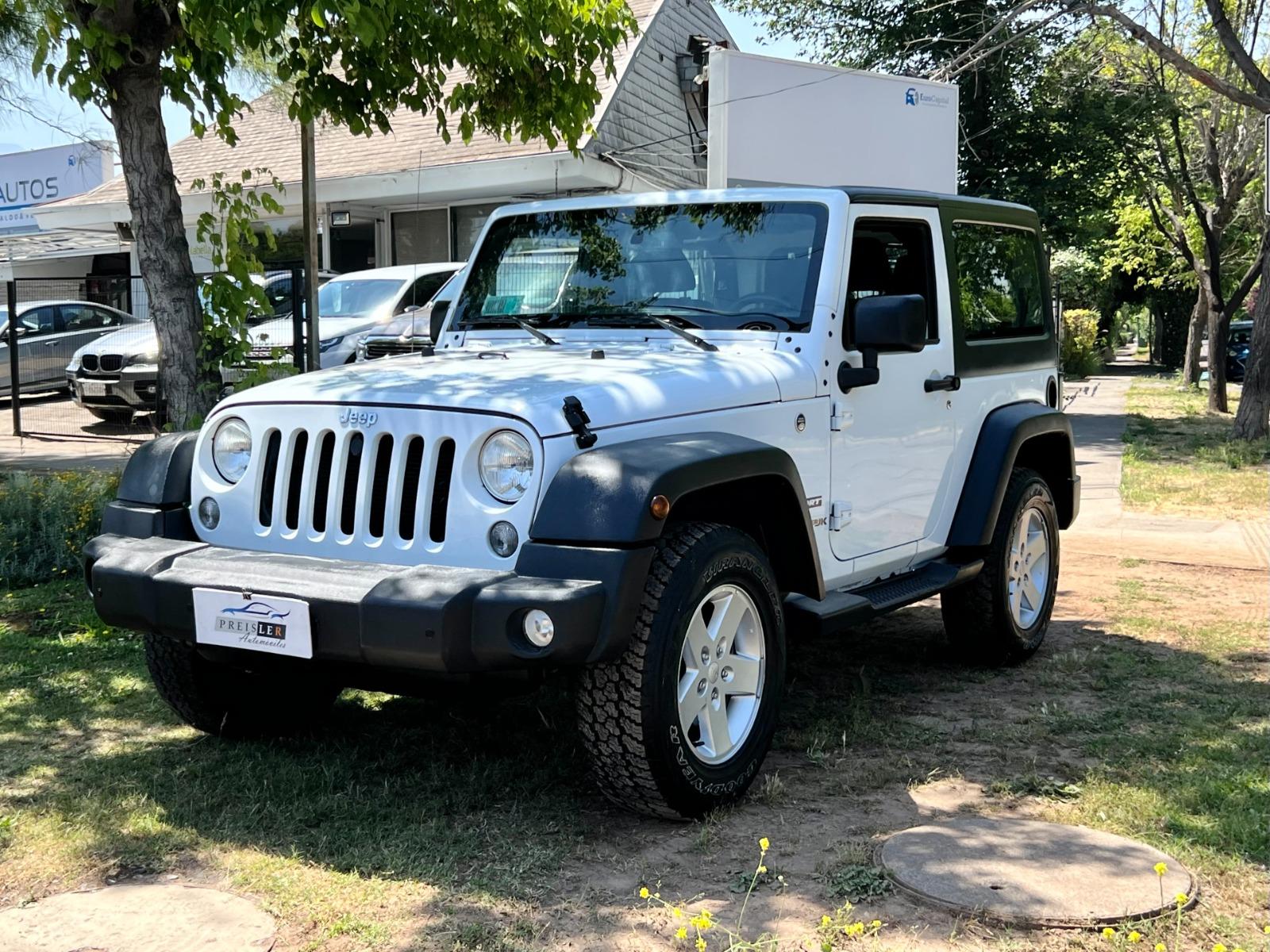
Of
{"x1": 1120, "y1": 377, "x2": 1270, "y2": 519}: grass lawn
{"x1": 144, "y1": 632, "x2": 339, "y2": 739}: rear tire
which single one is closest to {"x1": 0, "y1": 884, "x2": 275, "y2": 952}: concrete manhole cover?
{"x1": 144, "y1": 632, "x2": 339, "y2": 739}: rear tire

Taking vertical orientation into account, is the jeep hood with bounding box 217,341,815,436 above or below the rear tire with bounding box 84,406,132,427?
above

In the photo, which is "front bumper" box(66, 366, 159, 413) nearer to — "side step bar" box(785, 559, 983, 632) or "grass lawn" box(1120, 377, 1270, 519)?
"grass lawn" box(1120, 377, 1270, 519)

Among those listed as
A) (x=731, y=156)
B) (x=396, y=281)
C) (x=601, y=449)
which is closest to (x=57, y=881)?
(x=601, y=449)

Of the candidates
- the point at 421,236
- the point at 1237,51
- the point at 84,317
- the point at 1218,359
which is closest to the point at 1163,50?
the point at 1237,51

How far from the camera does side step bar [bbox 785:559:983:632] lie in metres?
4.62

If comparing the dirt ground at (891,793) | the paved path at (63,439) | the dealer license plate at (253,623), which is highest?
the dealer license plate at (253,623)

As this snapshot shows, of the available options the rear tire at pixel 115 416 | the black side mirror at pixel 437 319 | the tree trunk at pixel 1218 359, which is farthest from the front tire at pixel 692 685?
the tree trunk at pixel 1218 359

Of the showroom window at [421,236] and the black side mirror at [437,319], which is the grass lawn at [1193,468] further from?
the showroom window at [421,236]

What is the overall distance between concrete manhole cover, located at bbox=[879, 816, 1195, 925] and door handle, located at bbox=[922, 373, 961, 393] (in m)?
1.87

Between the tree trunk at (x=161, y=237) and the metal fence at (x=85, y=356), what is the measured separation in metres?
4.53

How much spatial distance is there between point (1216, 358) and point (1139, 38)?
9.57 meters

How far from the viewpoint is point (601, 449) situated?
12.7 ft

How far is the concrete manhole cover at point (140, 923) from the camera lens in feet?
11.0

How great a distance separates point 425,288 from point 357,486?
10.9 meters
